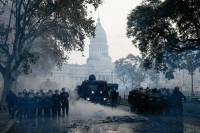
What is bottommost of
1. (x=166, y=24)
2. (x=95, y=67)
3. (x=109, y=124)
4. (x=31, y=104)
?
(x=109, y=124)

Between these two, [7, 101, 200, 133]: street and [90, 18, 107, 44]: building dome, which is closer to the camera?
[7, 101, 200, 133]: street

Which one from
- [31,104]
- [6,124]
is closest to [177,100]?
[31,104]

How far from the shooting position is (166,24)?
2200 centimetres

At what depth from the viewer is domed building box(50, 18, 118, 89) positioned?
161512 mm

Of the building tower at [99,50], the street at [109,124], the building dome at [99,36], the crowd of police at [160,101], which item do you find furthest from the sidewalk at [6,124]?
the building dome at [99,36]

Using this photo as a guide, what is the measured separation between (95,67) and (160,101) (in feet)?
474

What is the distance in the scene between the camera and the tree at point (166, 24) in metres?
19.4

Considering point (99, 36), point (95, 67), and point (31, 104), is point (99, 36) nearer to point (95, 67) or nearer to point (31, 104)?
point (95, 67)

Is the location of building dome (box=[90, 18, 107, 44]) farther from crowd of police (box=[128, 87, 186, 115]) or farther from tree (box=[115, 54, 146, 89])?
crowd of police (box=[128, 87, 186, 115])

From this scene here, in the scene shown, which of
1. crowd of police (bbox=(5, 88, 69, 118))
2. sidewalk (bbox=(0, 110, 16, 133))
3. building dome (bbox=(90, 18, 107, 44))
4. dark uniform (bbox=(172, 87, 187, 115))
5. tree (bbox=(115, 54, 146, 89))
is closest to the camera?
sidewalk (bbox=(0, 110, 16, 133))

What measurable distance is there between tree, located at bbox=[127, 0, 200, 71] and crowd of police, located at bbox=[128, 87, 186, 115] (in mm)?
4290

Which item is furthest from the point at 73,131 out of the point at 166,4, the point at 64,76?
the point at 64,76

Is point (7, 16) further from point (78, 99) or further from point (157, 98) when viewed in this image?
point (157, 98)

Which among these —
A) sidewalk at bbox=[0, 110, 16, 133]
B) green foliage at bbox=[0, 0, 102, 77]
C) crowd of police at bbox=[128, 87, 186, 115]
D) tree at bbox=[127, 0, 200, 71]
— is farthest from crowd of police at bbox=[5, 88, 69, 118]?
tree at bbox=[127, 0, 200, 71]
